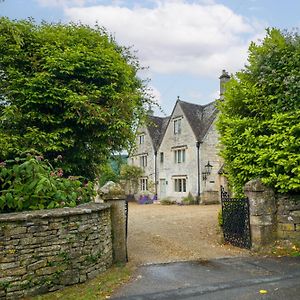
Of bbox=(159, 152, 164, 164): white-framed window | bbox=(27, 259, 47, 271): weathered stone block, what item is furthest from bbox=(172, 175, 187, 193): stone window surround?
bbox=(27, 259, 47, 271): weathered stone block

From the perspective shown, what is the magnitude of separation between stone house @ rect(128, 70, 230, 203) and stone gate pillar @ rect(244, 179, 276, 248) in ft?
54.8

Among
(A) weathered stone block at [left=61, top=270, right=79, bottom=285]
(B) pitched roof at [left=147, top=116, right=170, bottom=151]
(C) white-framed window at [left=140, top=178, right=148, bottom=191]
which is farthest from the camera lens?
(C) white-framed window at [left=140, top=178, right=148, bottom=191]

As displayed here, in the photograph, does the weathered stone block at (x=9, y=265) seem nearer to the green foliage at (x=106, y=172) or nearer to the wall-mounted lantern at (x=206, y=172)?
the green foliage at (x=106, y=172)

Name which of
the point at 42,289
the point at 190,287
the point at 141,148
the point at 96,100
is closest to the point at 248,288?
the point at 190,287

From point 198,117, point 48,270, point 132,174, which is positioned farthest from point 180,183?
point 48,270

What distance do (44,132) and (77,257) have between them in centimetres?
427

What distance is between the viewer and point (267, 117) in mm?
9742

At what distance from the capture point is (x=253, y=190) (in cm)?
927

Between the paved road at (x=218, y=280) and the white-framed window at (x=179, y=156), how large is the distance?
72.9ft

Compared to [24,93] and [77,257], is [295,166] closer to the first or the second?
[77,257]

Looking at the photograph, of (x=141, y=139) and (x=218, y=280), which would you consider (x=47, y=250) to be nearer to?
(x=218, y=280)

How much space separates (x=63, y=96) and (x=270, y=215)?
6767mm

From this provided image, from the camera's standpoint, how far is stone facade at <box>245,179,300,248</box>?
30.1ft

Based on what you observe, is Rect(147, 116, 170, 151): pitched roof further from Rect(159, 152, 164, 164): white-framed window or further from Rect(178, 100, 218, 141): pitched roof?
Rect(178, 100, 218, 141): pitched roof
